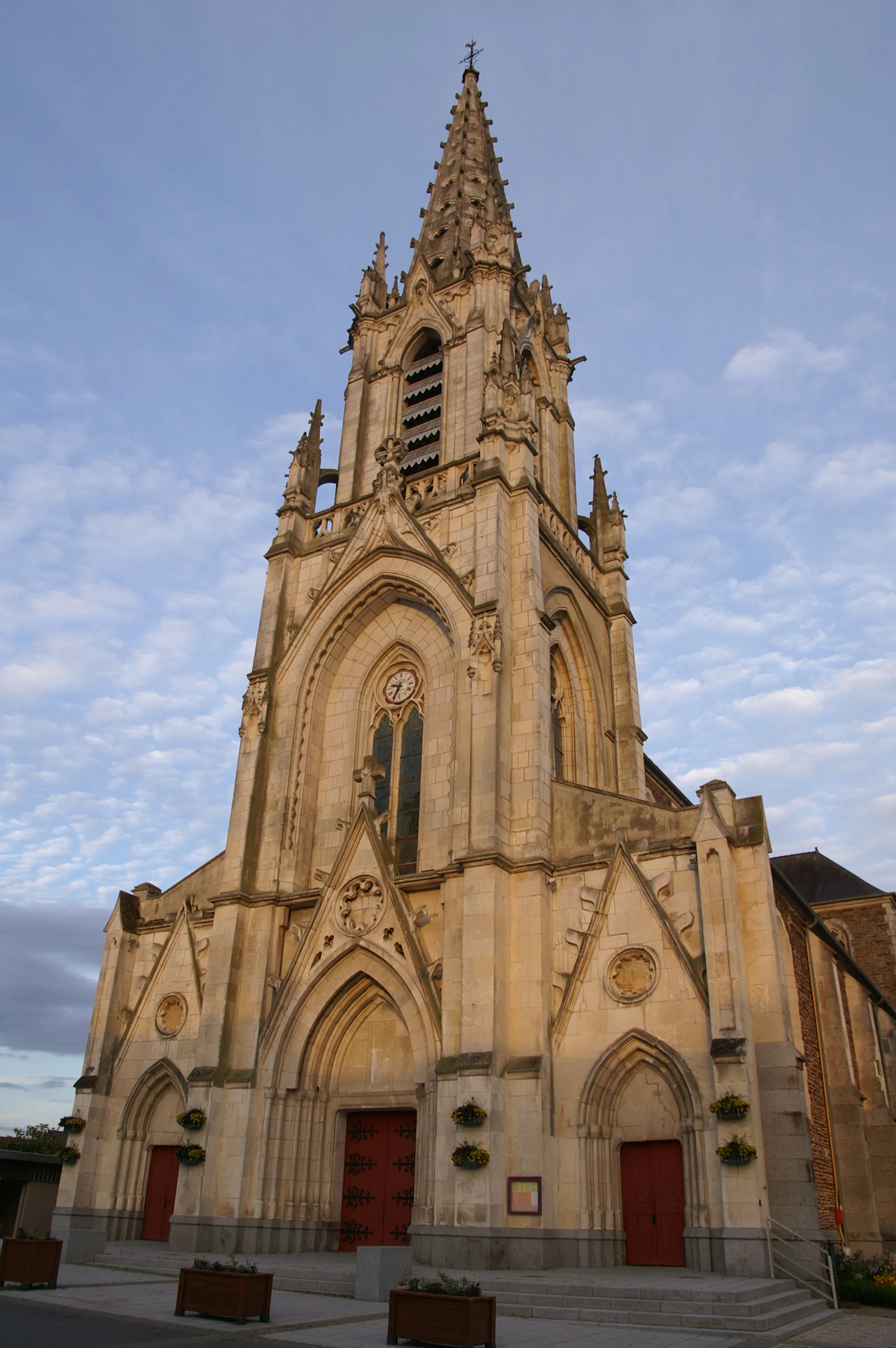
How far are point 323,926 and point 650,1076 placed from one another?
277 inches

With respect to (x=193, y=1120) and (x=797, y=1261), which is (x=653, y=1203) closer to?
(x=797, y=1261)

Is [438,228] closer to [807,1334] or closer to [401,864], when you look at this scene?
[401,864]

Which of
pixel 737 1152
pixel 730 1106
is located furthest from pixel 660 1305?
pixel 730 1106

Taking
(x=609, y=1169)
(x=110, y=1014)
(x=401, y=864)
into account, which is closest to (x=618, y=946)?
(x=609, y=1169)

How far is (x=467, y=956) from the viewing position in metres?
17.5

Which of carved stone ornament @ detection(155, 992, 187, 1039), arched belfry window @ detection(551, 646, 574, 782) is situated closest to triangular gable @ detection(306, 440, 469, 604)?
arched belfry window @ detection(551, 646, 574, 782)

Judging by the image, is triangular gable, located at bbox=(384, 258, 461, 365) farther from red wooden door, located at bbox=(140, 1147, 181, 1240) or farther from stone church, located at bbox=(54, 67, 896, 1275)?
red wooden door, located at bbox=(140, 1147, 181, 1240)

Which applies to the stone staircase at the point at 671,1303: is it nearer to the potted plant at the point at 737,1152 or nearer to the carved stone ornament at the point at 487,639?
the potted plant at the point at 737,1152

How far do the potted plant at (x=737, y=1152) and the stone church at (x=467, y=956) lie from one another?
0.14 ft

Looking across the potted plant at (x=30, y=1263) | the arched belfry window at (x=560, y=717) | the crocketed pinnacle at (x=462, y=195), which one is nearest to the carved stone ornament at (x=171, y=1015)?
the potted plant at (x=30, y=1263)

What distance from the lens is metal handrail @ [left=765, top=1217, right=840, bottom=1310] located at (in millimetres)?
14195

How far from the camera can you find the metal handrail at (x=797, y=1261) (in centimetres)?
1420

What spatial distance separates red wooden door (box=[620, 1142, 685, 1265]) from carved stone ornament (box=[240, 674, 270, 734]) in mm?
12123

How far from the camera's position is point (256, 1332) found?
991cm
